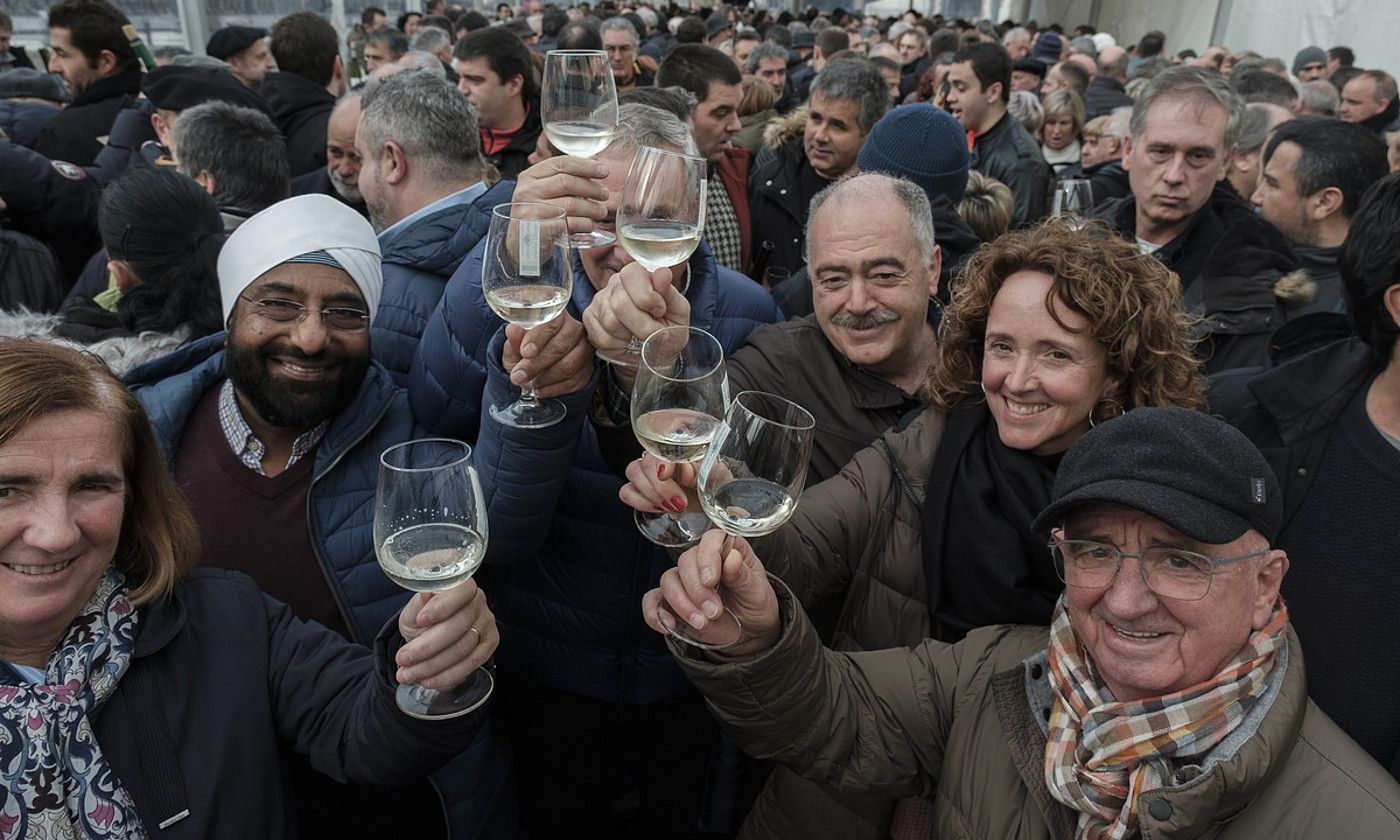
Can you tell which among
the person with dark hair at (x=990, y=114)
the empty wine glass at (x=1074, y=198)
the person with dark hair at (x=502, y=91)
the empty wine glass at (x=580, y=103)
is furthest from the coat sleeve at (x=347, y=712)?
the person with dark hair at (x=990, y=114)

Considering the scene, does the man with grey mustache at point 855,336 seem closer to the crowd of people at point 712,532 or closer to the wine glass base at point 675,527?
the crowd of people at point 712,532

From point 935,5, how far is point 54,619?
96.8ft

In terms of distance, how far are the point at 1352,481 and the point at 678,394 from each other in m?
1.51

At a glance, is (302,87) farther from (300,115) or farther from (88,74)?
(88,74)

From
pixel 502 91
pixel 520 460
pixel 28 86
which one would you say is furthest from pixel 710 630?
pixel 28 86

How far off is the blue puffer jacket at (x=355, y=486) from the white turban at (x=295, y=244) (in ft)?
0.69

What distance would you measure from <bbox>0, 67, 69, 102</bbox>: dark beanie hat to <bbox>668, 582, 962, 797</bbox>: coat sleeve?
7580 millimetres

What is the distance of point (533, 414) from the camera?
6.86ft

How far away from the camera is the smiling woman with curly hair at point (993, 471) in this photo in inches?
83.6

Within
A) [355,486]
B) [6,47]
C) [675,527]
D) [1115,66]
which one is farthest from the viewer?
[1115,66]

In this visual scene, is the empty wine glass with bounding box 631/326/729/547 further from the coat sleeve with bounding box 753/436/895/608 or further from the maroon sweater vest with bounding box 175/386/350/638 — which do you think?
the maroon sweater vest with bounding box 175/386/350/638

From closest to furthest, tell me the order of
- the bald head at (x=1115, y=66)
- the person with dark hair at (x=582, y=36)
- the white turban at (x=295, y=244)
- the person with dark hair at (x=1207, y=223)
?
the white turban at (x=295, y=244), the person with dark hair at (x=1207, y=223), the person with dark hair at (x=582, y=36), the bald head at (x=1115, y=66)

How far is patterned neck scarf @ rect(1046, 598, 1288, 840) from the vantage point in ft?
5.19

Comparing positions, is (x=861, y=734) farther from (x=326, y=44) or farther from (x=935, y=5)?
(x=935, y=5)
